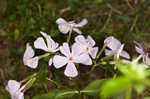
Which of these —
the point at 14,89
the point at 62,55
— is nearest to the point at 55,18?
the point at 62,55

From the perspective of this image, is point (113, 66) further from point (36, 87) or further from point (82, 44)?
point (36, 87)

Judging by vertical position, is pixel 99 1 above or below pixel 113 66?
above

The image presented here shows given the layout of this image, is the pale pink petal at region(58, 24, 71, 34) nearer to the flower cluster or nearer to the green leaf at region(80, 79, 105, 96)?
the flower cluster

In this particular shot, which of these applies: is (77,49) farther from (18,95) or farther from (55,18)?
(55,18)

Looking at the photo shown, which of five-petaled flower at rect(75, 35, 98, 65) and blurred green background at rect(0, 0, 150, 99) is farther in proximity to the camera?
blurred green background at rect(0, 0, 150, 99)

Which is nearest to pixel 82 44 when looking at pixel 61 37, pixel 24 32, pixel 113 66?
pixel 113 66

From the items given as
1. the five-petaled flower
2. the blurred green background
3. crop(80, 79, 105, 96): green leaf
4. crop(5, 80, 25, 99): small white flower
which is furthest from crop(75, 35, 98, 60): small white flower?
the blurred green background
